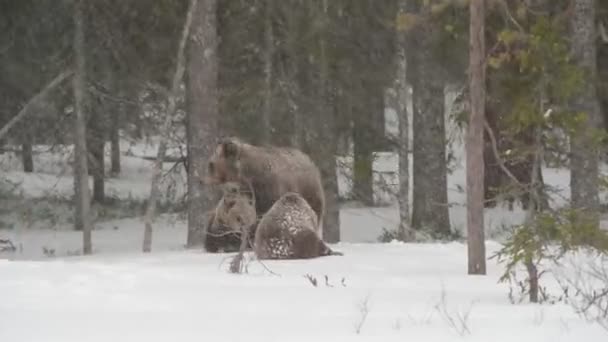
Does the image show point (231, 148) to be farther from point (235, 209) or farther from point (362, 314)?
point (362, 314)

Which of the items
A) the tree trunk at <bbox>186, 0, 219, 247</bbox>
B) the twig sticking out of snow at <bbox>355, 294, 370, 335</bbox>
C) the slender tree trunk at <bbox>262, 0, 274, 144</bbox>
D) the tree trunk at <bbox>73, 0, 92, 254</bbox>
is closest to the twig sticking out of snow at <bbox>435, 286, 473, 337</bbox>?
the twig sticking out of snow at <bbox>355, 294, 370, 335</bbox>

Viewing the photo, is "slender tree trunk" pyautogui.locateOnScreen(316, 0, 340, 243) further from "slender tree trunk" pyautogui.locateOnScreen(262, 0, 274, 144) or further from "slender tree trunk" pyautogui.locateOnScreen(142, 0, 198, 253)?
"slender tree trunk" pyautogui.locateOnScreen(142, 0, 198, 253)

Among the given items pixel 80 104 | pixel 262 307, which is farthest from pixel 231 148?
pixel 262 307

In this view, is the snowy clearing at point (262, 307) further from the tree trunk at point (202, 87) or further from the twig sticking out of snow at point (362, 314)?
the tree trunk at point (202, 87)

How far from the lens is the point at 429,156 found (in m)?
24.8

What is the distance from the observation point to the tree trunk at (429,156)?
80.6ft

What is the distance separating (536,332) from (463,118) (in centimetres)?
709

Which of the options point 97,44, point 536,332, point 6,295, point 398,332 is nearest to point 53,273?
point 6,295

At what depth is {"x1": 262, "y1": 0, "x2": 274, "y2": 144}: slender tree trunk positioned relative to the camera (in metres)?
22.8

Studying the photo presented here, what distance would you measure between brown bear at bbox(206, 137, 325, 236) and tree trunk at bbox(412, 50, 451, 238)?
7.62 m

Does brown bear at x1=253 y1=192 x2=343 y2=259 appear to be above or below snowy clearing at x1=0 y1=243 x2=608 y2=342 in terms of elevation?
above

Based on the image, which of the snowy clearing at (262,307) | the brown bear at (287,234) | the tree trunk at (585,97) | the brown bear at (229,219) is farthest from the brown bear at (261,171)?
the tree trunk at (585,97)

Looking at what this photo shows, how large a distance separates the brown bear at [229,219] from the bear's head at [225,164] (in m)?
0.59

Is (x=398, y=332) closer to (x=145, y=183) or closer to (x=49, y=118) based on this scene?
(x=49, y=118)
